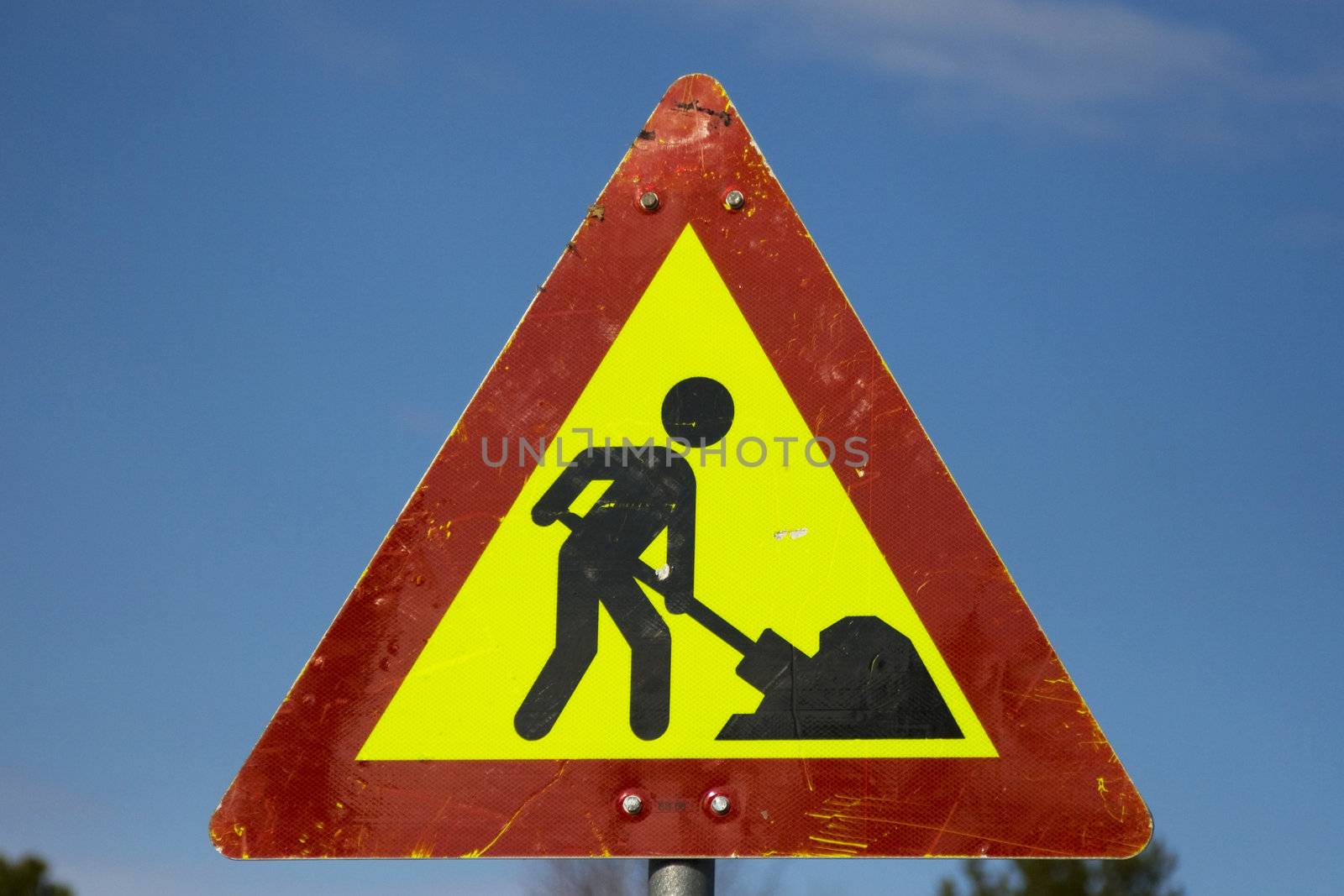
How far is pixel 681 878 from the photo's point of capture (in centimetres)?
206

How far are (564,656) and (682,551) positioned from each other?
21cm

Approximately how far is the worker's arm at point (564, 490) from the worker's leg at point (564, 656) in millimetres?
82

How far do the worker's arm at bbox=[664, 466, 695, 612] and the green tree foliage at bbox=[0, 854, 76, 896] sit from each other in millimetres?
8972

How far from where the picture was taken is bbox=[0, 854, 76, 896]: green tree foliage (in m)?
10.2

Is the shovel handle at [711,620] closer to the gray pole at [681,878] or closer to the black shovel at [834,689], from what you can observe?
the black shovel at [834,689]

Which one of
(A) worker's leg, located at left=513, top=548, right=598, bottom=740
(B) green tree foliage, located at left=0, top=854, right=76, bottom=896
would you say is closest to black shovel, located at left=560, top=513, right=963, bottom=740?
(A) worker's leg, located at left=513, top=548, right=598, bottom=740

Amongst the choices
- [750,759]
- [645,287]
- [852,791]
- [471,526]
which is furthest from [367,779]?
[645,287]

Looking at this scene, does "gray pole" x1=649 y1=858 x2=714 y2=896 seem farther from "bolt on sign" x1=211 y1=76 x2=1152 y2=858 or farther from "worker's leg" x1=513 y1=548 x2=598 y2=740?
"worker's leg" x1=513 y1=548 x2=598 y2=740

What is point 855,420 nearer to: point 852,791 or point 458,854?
point 852,791

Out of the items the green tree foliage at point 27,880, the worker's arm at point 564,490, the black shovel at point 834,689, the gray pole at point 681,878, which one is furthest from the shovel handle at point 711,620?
the green tree foliage at point 27,880

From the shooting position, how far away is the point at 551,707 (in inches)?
82.6

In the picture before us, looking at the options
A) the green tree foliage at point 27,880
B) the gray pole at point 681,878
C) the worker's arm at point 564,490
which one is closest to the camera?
the gray pole at point 681,878

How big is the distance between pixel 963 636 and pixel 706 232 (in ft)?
2.20

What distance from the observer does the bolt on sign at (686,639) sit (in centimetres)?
207
